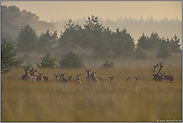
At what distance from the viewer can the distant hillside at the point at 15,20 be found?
6712 cm

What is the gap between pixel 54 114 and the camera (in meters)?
4.84

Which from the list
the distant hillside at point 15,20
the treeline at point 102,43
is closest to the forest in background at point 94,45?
the treeline at point 102,43

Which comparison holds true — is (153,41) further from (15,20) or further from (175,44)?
(15,20)

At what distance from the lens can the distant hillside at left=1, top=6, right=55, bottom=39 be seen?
6712 cm

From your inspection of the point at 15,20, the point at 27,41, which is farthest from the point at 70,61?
the point at 15,20

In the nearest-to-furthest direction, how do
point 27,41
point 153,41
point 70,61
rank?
point 70,61 < point 27,41 < point 153,41

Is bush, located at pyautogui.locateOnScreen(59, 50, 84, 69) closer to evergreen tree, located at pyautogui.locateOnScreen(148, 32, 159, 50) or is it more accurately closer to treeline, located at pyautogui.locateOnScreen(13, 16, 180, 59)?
treeline, located at pyautogui.locateOnScreen(13, 16, 180, 59)

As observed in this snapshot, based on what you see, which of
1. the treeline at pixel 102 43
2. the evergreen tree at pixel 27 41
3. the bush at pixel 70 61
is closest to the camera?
the bush at pixel 70 61

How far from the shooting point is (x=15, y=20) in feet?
238

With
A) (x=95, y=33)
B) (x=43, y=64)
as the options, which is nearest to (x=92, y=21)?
(x=95, y=33)

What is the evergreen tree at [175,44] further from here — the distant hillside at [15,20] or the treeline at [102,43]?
the distant hillside at [15,20]

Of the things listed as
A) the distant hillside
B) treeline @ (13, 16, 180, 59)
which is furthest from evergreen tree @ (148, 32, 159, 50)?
the distant hillside

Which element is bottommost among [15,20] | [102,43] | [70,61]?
[70,61]

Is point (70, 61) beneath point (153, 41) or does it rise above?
beneath
